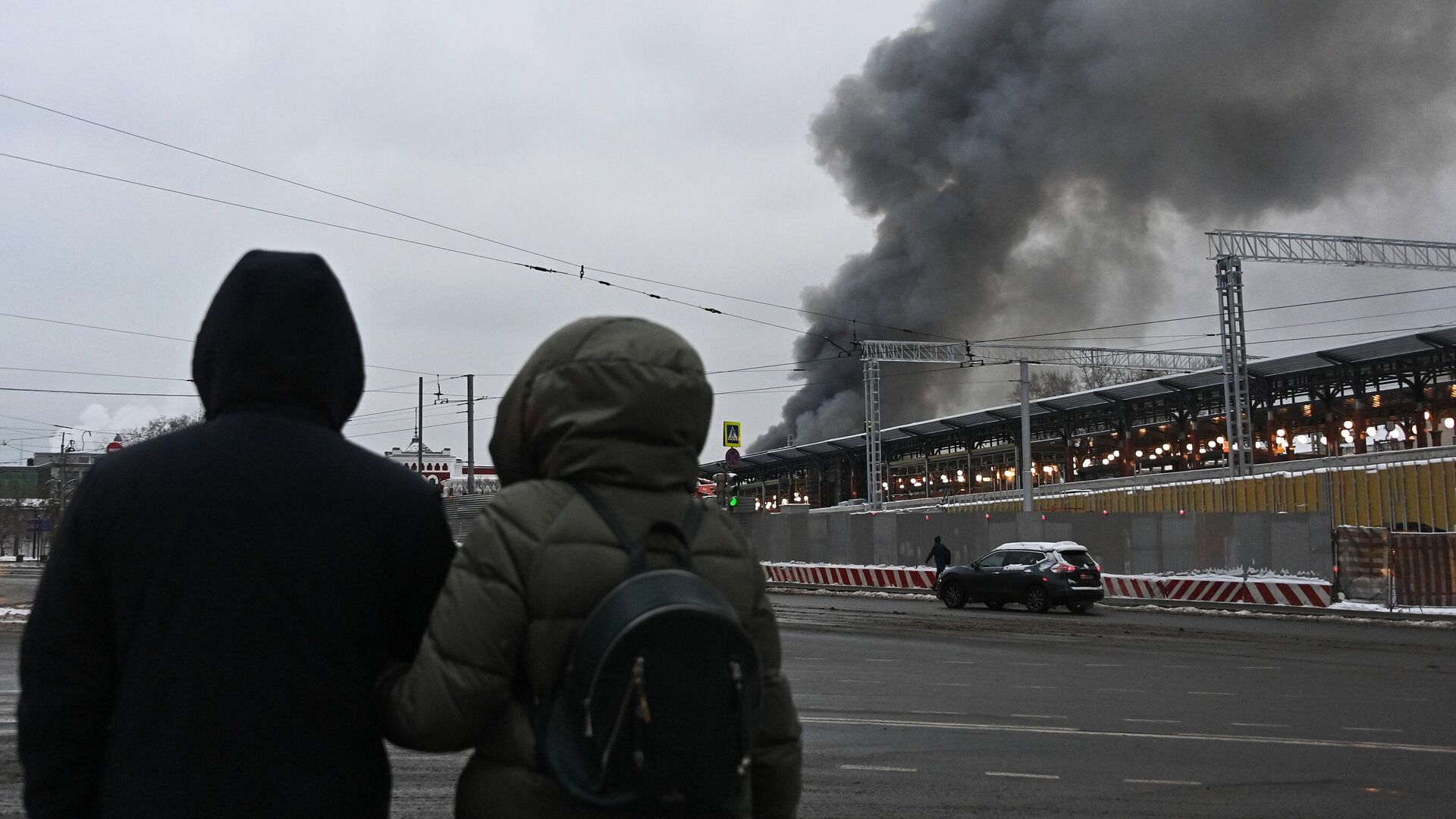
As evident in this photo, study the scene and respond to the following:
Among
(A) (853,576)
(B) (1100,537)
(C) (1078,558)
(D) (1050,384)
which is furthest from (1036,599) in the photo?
(D) (1050,384)

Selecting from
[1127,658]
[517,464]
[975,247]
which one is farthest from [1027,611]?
[975,247]

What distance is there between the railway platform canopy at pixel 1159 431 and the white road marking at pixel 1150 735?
99.6 feet

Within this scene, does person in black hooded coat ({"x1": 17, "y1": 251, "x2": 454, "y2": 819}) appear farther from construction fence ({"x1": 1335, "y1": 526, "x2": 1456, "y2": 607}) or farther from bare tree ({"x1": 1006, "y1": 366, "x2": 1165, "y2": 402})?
bare tree ({"x1": 1006, "y1": 366, "x2": 1165, "y2": 402})

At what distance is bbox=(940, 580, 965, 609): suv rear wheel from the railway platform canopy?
539 inches

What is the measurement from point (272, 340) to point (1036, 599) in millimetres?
24206

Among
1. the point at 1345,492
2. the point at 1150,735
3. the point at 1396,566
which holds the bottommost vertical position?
the point at 1150,735

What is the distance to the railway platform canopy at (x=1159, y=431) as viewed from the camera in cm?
4859

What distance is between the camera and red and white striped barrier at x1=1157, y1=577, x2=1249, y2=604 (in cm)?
2838

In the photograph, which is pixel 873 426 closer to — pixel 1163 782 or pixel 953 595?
pixel 953 595

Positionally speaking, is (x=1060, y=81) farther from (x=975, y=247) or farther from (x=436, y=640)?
(x=436, y=640)

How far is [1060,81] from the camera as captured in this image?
64.7m

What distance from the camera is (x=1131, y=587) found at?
99.3 ft

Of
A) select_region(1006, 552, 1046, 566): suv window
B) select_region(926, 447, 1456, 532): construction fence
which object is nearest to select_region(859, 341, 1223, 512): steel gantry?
select_region(926, 447, 1456, 532): construction fence

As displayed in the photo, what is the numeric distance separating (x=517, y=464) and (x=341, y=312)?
48cm
